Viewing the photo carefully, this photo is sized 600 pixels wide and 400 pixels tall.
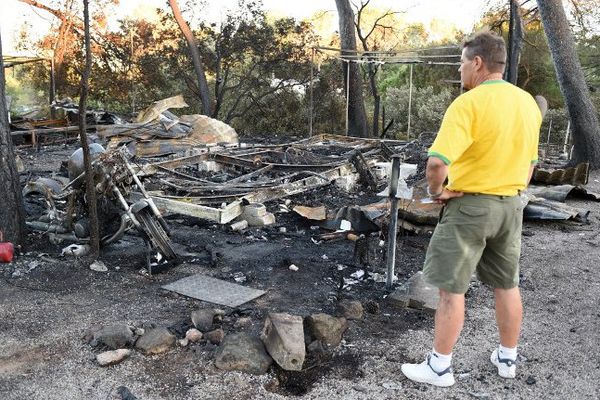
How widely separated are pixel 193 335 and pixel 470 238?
209cm

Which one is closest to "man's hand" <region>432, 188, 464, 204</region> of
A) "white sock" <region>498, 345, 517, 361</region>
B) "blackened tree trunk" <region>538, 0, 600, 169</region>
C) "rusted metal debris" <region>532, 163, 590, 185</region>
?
"white sock" <region>498, 345, 517, 361</region>

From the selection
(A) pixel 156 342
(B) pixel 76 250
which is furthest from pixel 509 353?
(B) pixel 76 250

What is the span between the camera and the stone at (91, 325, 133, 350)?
3854mm

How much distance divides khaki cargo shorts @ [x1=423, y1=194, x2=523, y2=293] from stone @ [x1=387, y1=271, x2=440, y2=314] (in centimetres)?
137

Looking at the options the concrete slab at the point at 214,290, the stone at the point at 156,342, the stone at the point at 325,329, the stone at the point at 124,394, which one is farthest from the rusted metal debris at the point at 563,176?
the stone at the point at 124,394

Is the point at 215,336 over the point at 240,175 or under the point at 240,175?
under

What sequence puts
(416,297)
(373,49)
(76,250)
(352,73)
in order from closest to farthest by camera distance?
1. (416,297)
2. (76,250)
3. (352,73)
4. (373,49)

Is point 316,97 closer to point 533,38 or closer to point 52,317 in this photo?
point 533,38

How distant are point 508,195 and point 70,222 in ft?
15.9

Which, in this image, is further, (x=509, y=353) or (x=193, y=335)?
(x=193, y=335)

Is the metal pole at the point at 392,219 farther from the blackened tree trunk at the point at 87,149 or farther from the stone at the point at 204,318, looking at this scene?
the blackened tree trunk at the point at 87,149

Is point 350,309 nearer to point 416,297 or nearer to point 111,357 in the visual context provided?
point 416,297

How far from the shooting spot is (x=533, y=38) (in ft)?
72.6

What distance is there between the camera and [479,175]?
3072 millimetres
